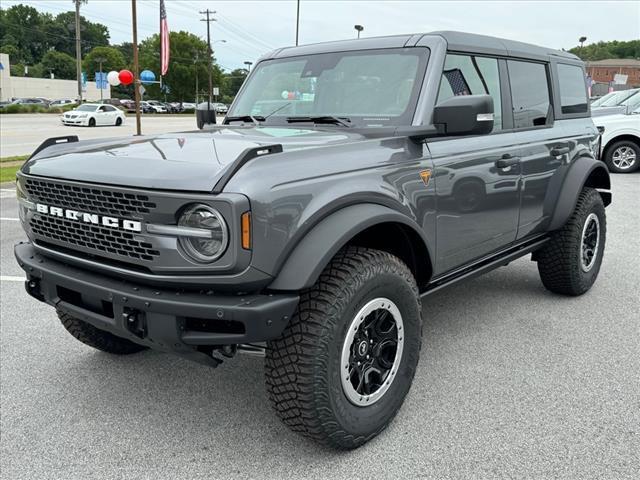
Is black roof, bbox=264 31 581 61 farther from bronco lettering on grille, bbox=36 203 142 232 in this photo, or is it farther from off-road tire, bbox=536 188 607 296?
bronco lettering on grille, bbox=36 203 142 232

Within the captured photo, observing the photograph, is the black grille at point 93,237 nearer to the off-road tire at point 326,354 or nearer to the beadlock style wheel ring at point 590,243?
the off-road tire at point 326,354

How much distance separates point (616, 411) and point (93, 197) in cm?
273

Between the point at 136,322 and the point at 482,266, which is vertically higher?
the point at 136,322

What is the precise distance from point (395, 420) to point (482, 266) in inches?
51.1

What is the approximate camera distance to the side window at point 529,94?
4.03 metres

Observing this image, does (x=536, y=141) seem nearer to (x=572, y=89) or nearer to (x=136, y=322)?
(x=572, y=89)

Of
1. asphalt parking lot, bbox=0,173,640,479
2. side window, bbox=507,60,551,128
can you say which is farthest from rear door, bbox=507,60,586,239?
asphalt parking lot, bbox=0,173,640,479

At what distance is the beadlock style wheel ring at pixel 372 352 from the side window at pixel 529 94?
1.93 metres

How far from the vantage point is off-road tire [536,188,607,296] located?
4551 mm

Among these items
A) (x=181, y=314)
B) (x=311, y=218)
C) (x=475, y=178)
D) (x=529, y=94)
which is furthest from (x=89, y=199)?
(x=529, y=94)

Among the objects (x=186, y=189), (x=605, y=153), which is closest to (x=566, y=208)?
(x=186, y=189)

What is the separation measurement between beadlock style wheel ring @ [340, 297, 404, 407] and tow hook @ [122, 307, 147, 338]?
0.83 metres

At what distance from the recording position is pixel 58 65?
370 feet

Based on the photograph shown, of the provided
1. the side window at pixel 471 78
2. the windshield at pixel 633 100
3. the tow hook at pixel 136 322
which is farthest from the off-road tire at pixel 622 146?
the tow hook at pixel 136 322
